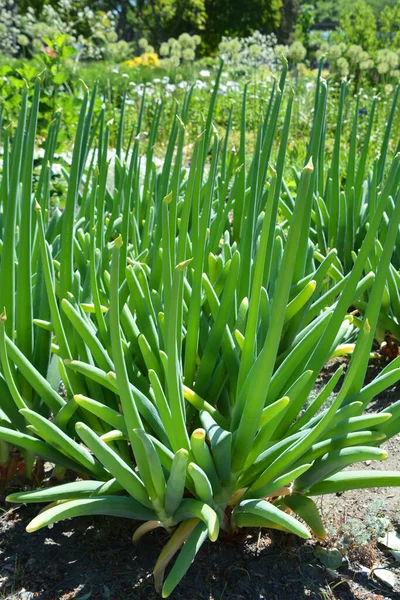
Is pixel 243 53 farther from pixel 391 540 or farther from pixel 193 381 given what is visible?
pixel 391 540

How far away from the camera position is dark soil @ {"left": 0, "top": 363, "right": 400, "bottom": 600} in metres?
1.09

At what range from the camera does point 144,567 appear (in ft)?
3.71

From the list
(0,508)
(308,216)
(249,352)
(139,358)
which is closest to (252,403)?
(249,352)

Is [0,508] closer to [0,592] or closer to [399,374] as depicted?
[0,592]

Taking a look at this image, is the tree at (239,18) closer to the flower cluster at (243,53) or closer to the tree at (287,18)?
the tree at (287,18)

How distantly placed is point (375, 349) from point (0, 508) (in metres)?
1.31

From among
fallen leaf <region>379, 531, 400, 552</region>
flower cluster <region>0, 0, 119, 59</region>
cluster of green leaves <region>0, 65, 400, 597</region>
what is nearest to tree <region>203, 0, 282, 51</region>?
flower cluster <region>0, 0, 119, 59</region>

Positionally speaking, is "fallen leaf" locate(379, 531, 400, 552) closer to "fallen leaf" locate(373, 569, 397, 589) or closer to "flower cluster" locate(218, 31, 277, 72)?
"fallen leaf" locate(373, 569, 397, 589)

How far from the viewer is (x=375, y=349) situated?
6.70ft

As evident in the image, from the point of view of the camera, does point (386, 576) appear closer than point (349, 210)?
Yes

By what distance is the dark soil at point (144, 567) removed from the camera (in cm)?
109

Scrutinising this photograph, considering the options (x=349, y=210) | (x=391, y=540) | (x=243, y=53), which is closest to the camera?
(x=391, y=540)

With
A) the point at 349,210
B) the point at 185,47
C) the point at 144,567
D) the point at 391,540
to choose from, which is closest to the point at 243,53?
the point at 185,47

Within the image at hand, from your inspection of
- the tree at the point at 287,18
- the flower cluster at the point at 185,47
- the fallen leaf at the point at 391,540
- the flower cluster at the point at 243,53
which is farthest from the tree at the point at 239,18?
the fallen leaf at the point at 391,540
